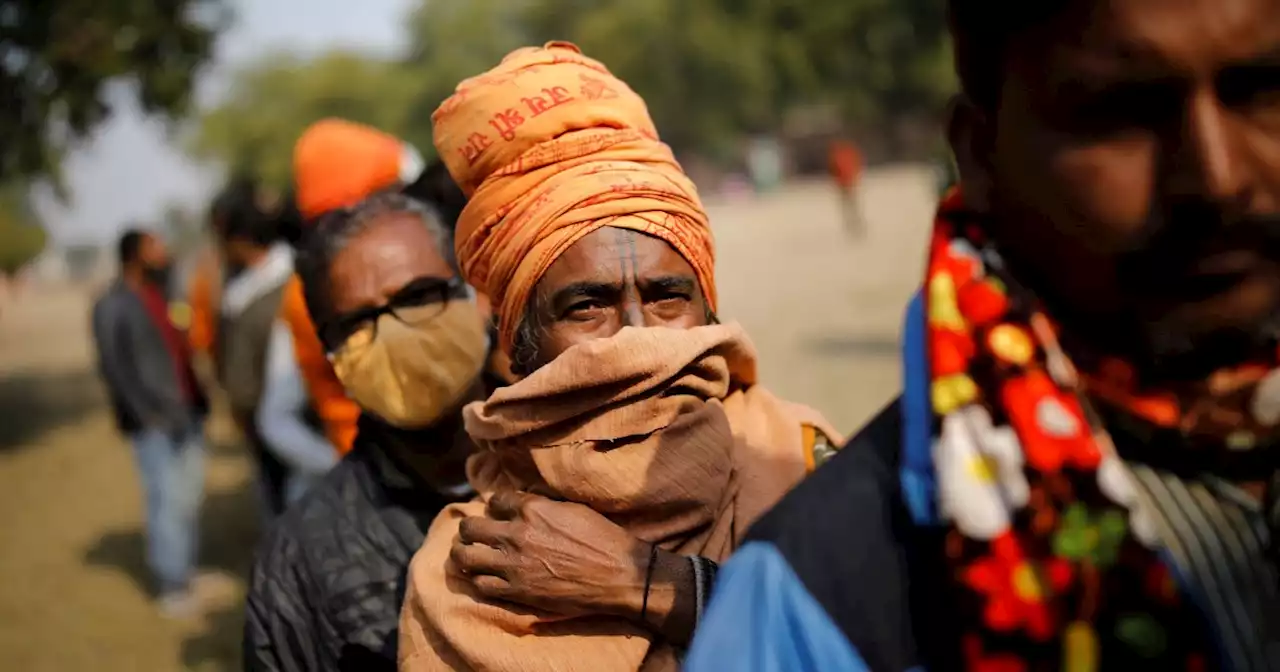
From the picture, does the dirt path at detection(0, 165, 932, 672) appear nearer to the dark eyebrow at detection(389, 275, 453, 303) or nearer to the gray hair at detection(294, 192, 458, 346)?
the gray hair at detection(294, 192, 458, 346)

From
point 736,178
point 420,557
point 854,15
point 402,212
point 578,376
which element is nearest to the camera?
point 578,376

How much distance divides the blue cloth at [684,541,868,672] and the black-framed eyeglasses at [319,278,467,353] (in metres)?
1.40

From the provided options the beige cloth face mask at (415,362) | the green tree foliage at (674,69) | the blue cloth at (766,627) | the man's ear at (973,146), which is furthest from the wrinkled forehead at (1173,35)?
the green tree foliage at (674,69)

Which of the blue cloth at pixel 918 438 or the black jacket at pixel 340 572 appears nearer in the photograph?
the blue cloth at pixel 918 438

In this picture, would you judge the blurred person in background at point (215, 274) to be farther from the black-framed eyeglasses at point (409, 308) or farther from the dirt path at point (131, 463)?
the black-framed eyeglasses at point (409, 308)

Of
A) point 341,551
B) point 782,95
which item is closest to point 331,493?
point 341,551

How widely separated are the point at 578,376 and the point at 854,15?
48275 millimetres

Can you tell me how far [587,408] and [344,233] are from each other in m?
1.00

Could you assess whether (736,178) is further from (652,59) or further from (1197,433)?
(1197,433)

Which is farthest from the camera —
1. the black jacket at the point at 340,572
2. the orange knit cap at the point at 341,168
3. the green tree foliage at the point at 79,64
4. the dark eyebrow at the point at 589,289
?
the green tree foliage at the point at 79,64

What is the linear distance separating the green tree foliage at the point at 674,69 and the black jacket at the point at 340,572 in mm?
44425

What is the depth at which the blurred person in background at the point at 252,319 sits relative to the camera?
5.03 metres

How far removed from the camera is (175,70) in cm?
1345

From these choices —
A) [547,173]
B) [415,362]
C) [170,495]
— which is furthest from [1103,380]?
[170,495]
